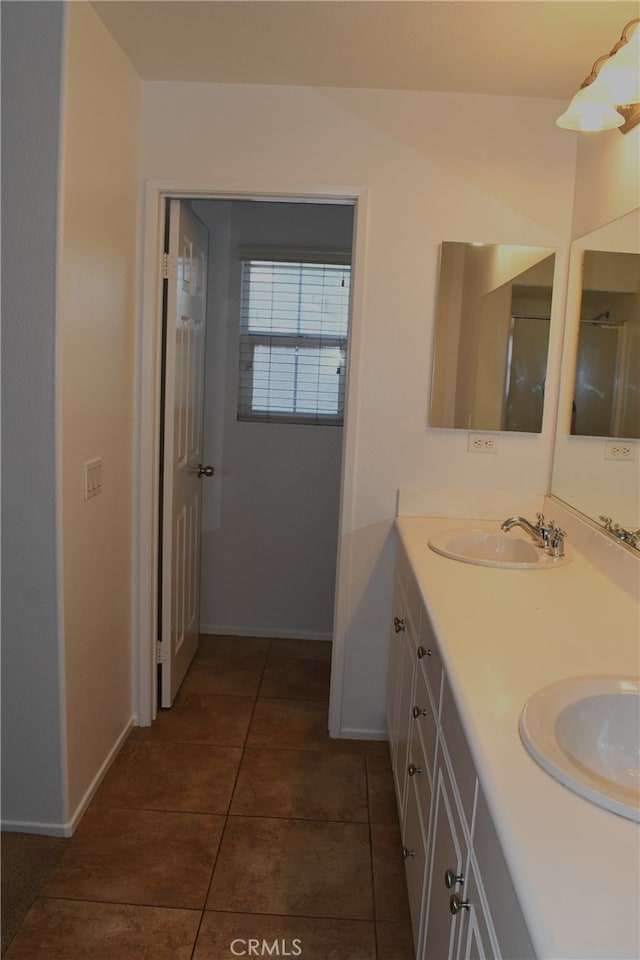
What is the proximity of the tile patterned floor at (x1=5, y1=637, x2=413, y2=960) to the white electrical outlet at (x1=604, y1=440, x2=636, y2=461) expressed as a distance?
1.35m

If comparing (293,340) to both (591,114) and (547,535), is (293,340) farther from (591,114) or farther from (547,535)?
(591,114)

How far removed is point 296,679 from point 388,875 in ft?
4.40

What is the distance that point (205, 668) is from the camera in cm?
349

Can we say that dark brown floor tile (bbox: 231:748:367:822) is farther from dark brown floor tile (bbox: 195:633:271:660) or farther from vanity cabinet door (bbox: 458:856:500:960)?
vanity cabinet door (bbox: 458:856:500:960)

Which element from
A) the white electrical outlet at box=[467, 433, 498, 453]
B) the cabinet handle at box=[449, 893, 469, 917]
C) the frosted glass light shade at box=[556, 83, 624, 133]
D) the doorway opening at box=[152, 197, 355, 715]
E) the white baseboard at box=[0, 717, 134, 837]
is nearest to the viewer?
the cabinet handle at box=[449, 893, 469, 917]

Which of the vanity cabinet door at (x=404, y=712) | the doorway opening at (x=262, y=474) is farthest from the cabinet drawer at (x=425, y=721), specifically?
the doorway opening at (x=262, y=474)

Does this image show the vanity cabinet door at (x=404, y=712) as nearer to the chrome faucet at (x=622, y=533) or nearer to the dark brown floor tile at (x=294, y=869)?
the dark brown floor tile at (x=294, y=869)

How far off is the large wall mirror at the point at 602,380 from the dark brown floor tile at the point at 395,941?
1.23 metres

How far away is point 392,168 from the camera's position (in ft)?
8.44

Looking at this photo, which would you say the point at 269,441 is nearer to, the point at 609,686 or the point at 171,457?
the point at 171,457

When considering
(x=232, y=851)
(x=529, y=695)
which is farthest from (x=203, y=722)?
(x=529, y=695)

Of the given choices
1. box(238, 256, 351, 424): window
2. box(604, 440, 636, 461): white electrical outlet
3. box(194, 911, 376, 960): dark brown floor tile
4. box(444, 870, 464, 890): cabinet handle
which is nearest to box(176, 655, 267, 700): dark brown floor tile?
box(238, 256, 351, 424): window

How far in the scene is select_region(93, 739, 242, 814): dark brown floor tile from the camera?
242 centimetres

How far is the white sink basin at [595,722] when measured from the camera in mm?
1188
